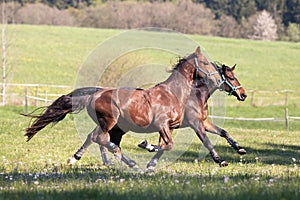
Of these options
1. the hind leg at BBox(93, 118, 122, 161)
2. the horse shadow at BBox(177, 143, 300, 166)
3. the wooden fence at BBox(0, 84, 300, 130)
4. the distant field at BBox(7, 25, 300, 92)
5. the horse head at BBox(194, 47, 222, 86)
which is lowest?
the distant field at BBox(7, 25, 300, 92)

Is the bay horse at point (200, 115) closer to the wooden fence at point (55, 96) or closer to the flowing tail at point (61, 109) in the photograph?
the flowing tail at point (61, 109)

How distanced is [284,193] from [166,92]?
4553mm

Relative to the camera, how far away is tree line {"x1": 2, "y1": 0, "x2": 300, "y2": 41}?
68625mm

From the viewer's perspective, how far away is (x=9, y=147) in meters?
13.9

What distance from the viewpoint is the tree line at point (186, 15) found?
68.6m

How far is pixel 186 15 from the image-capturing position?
6500cm

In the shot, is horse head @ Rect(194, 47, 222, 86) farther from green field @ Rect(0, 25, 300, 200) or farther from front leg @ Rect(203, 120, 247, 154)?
green field @ Rect(0, 25, 300, 200)

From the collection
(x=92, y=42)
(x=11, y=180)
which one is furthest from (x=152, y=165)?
(x=92, y=42)

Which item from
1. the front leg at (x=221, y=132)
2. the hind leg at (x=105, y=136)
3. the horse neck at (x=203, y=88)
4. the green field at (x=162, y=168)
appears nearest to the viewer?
the green field at (x=162, y=168)

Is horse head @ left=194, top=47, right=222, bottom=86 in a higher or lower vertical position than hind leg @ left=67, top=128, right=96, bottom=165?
higher

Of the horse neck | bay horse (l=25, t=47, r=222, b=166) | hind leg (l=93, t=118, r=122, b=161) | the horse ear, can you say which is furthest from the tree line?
hind leg (l=93, t=118, r=122, b=161)

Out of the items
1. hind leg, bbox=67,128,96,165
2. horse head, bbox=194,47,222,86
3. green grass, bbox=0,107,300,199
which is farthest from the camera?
horse head, bbox=194,47,222,86

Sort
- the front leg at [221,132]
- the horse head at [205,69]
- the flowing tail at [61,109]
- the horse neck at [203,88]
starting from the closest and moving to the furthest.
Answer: the flowing tail at [61,109] < the horse head at [205,69] < the horse neck at [203,88] < the front leg at [221,132]

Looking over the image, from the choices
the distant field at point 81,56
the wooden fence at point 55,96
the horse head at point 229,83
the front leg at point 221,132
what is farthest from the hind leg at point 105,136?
the distant field at point 81,56
